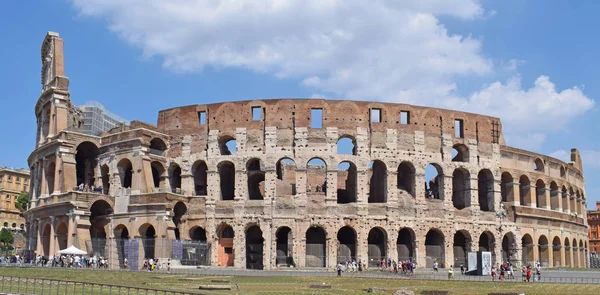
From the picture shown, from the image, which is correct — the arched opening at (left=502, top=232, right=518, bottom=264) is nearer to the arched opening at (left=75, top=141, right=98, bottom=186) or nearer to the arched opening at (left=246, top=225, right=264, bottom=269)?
the arched opening at (left=246, top=225, right=264, bottom=269)

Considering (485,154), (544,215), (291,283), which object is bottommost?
(291,283)

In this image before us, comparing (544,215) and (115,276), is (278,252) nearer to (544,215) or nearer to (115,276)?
(115,276)

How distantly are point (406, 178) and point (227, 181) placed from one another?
1354cm

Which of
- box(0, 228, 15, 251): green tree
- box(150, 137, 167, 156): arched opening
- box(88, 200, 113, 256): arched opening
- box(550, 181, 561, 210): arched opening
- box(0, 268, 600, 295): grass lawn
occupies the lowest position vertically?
box(0, 268, 600, 295): grass lawn

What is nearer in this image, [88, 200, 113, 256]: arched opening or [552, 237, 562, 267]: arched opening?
[88, 200, 113, 256]: arched opening

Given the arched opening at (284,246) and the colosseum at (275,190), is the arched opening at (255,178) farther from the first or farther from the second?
the arched opening at (284,246)

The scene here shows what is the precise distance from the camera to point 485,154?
51062 mm

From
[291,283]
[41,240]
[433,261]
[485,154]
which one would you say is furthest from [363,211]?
[41,240]

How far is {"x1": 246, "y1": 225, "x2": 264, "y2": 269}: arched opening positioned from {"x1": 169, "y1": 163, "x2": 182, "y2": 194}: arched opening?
237 inches

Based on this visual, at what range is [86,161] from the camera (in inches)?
2089

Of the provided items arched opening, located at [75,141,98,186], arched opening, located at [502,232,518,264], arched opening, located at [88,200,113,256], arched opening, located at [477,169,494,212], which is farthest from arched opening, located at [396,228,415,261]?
arched opening, located at [75,141,98,186]

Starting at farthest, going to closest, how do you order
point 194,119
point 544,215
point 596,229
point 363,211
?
point 596,229
point 544,215
point 194,119
point 363,211

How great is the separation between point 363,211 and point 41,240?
23842mm

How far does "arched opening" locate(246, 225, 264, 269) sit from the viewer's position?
153ft
